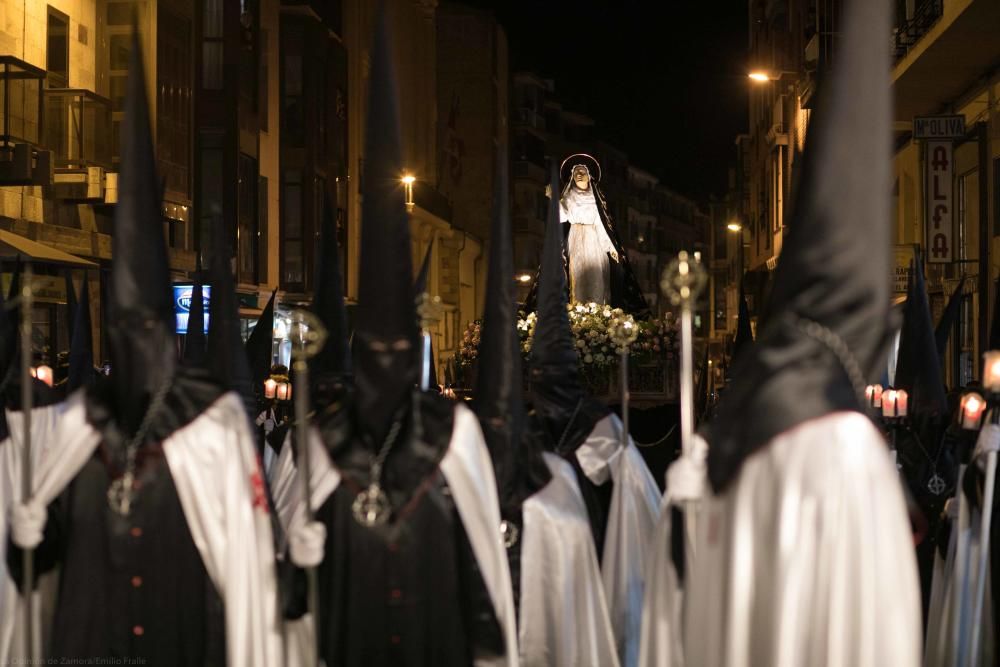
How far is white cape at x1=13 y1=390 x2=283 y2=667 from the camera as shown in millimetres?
6359

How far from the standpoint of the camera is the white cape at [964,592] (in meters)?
7.87

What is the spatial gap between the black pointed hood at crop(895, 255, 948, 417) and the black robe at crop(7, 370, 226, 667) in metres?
5.51

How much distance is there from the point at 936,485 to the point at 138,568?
5973 millimetres

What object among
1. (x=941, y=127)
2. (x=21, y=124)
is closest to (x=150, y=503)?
(x=21, y=124)

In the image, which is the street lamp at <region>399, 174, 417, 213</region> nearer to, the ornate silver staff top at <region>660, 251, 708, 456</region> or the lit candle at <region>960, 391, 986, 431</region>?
the ornate silver staff top at <region>660, 251, 708, 456</region>

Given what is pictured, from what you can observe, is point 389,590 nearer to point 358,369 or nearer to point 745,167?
point 358,369

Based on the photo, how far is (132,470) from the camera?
21.1 feet

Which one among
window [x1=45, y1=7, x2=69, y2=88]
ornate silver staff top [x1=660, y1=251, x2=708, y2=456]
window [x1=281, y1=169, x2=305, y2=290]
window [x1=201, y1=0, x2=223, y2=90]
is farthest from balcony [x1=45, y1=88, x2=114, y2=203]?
ornate silver staff top [x1=660, y1=251, x2=708, y2=456]

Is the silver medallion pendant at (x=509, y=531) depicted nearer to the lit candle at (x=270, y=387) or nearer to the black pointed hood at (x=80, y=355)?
the black pointed hood at (x=80, y=355)

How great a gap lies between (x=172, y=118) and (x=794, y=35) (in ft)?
65.5

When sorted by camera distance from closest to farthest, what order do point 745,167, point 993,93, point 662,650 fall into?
point 662,650 → point 993,93 → point 745,167

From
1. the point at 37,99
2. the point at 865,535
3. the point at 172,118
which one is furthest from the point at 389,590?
the point at 172,118

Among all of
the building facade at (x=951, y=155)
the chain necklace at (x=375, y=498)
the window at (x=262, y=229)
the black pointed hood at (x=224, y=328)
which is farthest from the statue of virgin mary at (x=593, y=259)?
the window at (x=262, y=229)

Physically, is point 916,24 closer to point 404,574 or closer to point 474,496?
point 474,496
